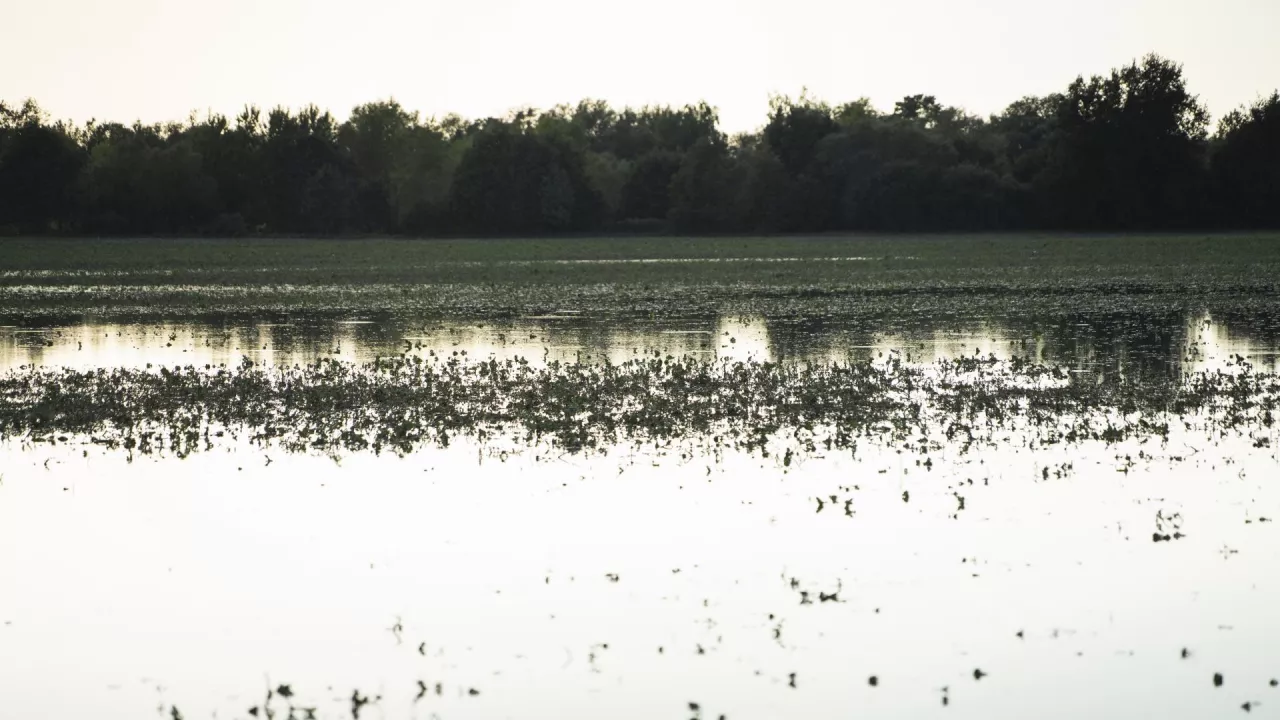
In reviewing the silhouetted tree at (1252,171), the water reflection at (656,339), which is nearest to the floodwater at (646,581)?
the water reflection at (656,339)

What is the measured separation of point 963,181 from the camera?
104500 mm

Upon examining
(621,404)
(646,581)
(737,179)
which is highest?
(737,179)

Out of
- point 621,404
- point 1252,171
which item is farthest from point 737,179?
point 621,404

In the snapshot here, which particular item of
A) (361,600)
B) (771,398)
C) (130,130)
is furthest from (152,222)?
(361,600)

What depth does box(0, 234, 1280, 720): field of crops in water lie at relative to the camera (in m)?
8.42

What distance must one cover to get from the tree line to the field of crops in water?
77199 millimetres

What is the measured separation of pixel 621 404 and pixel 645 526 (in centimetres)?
661

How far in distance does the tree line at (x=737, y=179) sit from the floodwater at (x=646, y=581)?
3567 inches

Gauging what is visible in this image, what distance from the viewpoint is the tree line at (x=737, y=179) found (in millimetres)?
100625

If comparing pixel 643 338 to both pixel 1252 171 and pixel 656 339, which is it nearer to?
pixel 656 339

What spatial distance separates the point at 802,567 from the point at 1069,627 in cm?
213

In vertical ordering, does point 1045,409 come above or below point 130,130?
below

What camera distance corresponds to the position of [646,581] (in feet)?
33.9

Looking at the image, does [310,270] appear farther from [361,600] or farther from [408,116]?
[408,116]
